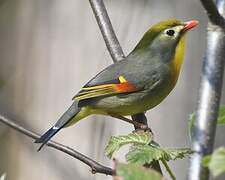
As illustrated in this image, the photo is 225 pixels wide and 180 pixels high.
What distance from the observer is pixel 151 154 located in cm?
117

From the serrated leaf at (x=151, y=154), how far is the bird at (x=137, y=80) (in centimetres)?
109

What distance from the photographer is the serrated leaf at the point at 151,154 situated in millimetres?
1152

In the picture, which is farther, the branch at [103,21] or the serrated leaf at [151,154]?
the branch at [103,21]

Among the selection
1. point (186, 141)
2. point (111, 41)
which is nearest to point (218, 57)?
point (111, 41)

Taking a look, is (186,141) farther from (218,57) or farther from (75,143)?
(218,57)

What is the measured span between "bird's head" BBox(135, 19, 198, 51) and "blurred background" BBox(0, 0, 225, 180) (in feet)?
1.69

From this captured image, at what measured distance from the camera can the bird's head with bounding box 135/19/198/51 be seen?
2.33 meters

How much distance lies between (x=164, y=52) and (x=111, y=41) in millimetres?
489

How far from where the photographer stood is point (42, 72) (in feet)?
11.5

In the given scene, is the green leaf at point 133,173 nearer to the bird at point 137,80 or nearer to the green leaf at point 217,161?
the green leaf at point 217,161

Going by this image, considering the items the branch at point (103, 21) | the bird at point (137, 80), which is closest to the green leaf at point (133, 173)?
the branch at point (103, 21)

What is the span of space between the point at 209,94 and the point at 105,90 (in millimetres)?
1362

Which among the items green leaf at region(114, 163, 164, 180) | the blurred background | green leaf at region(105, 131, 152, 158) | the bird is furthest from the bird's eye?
green leaf at region(114, 163, 164, 180)

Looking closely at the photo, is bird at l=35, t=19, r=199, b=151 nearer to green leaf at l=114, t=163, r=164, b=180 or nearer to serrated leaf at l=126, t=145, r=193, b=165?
serrated leaf at l=126, t=145, r=193, b=165
